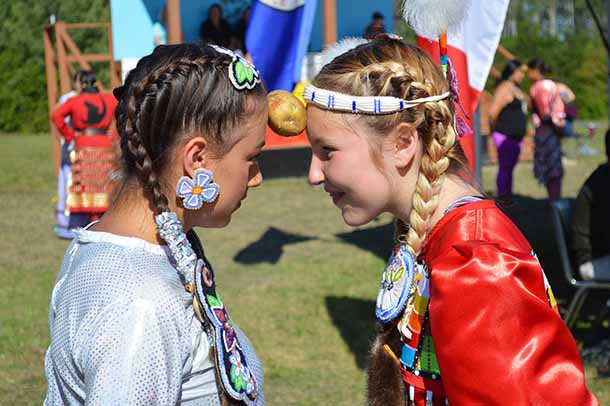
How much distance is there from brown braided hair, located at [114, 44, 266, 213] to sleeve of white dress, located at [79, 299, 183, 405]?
24 centimetres

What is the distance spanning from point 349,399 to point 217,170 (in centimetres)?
329

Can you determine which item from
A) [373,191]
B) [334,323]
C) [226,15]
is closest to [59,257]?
[334,323]

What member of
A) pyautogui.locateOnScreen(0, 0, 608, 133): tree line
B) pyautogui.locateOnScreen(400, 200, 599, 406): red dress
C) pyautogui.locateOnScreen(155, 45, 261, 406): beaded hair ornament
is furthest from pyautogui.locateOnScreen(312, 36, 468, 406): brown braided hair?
pyautogui.locateOnScreen(0, 0, 608, 133): tree line

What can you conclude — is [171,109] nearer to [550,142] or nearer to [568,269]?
[568,269]

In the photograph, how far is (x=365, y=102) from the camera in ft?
6.23

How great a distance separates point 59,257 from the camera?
8.26 meters

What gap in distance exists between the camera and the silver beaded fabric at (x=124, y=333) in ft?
4.76

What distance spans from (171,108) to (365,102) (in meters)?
0.50

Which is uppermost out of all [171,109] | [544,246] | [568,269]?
[171,109]

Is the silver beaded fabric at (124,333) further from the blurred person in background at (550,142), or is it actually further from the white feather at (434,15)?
the blurred person in background at (550,142)

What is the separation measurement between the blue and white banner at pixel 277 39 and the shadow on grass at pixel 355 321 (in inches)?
76.4

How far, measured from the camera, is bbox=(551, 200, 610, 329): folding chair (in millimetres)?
5347

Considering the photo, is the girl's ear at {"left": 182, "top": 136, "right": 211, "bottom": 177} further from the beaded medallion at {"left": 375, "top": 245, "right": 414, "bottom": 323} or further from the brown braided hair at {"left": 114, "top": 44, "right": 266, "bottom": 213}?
the beaded medallion at {"left": 375, "top": 245, "right": 414, "bottom": 323}

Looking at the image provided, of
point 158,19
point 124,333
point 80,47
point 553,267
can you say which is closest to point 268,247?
point 553,267
